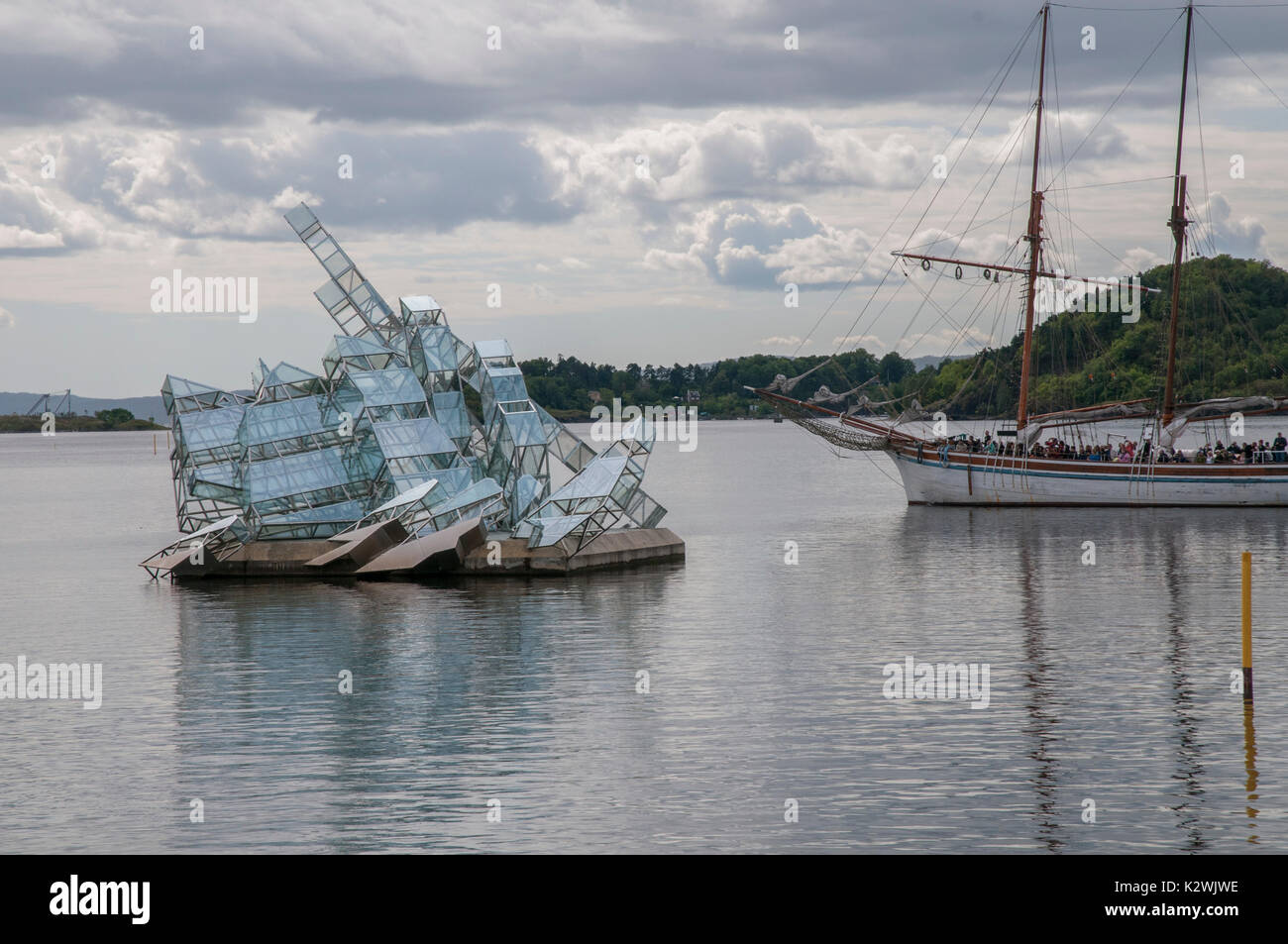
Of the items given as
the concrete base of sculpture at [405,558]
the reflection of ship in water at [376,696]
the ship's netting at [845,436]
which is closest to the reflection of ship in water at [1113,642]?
the reflection of ship in water at [376,696]

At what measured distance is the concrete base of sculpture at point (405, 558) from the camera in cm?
5616

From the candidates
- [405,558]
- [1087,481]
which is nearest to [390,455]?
[405,558]

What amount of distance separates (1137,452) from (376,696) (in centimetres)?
7032

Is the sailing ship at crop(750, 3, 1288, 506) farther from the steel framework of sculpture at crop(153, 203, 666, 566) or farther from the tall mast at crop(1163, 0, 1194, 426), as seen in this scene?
the steel framework of sculpture at crop(153, 203, 666, 566)

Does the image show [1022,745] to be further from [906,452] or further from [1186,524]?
[906,452]

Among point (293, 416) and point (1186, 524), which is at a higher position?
point (293, 416)

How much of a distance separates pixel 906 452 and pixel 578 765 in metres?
76.0

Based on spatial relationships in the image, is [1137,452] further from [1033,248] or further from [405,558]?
[405,558]

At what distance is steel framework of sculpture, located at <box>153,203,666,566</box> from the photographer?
57.9 m

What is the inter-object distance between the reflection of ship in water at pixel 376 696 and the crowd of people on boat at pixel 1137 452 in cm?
4839
